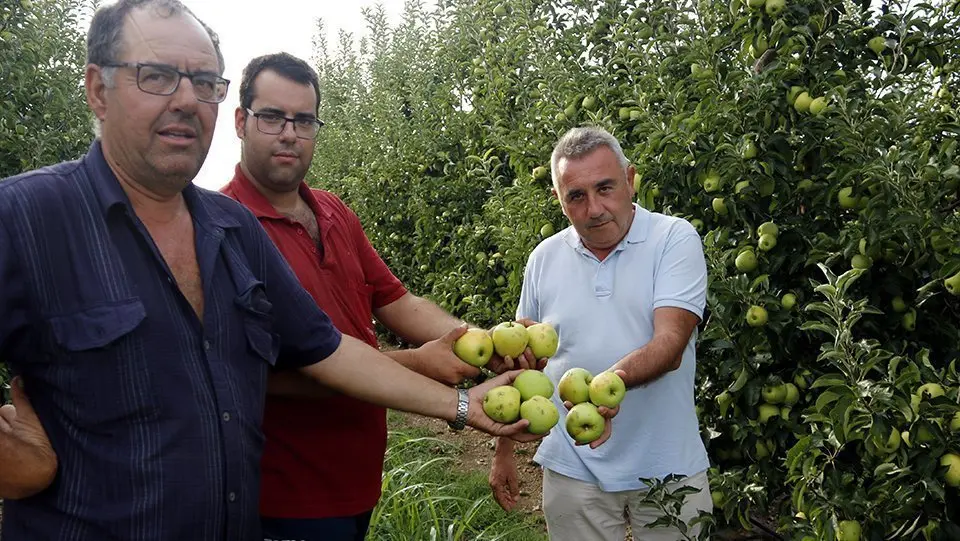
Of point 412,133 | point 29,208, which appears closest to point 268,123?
point 29,208

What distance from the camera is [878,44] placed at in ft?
11.0

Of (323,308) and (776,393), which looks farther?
(776,393)

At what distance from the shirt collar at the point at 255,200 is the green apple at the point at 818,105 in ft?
6.24

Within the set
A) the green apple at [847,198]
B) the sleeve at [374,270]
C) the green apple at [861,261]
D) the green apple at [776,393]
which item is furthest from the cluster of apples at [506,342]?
the green apple at [847,198]

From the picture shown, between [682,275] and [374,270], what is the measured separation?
1.06 meters

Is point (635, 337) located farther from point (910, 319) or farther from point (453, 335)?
point (910, 319)

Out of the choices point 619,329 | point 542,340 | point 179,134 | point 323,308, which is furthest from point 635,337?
point 179,134

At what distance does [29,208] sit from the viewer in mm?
1651

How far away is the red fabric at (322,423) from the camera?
2469mm

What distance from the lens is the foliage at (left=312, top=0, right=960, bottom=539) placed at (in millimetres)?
2547

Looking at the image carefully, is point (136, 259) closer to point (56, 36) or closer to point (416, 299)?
point (416, 299)

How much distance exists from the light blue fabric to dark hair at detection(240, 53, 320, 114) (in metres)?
1.11

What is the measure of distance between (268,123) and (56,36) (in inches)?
192

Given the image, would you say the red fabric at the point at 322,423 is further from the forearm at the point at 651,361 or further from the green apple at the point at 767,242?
the green apple at the point at 767,242
